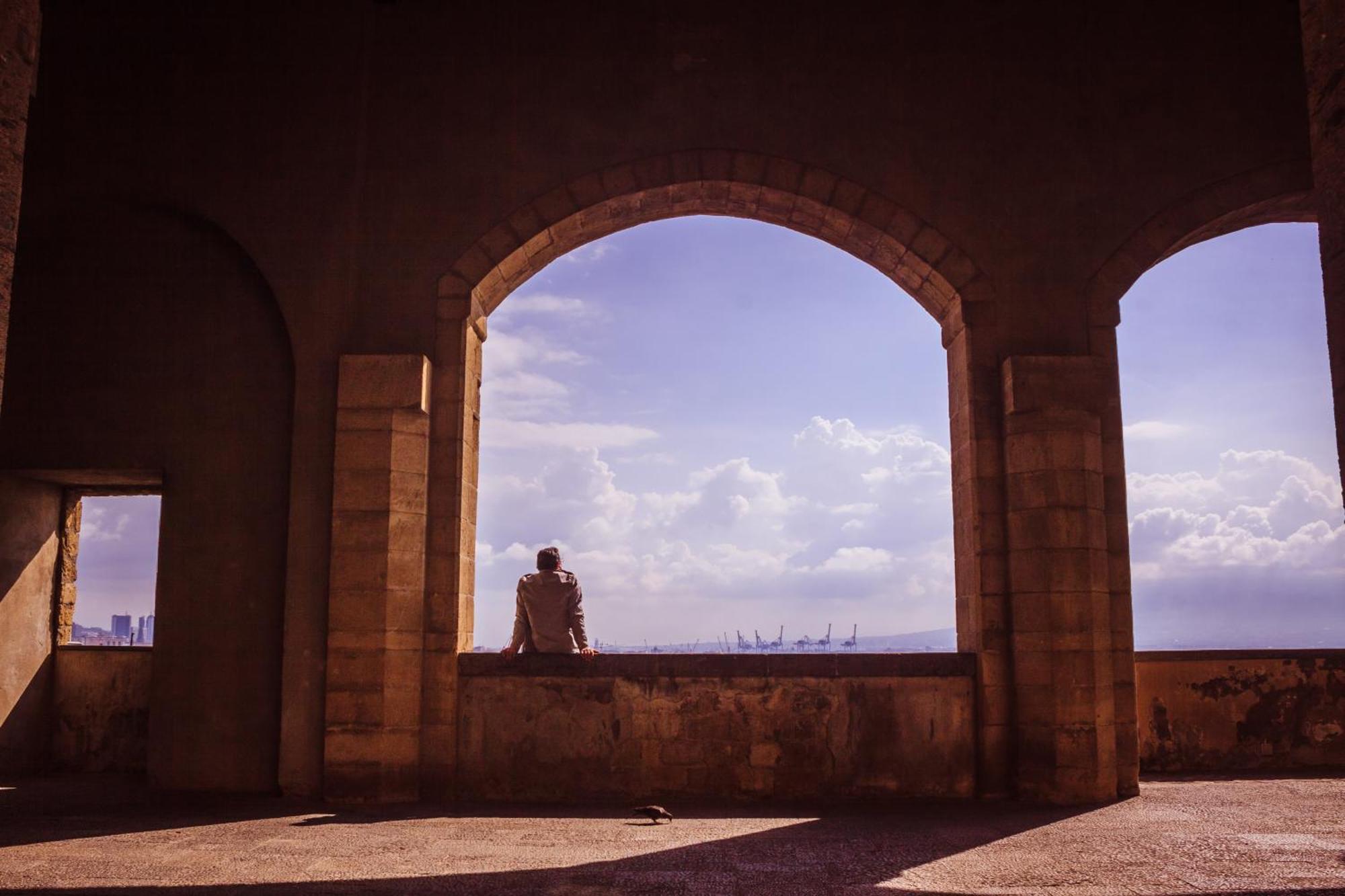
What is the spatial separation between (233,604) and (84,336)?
7.31 ft

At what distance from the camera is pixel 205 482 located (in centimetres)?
693

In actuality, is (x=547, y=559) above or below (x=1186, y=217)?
below

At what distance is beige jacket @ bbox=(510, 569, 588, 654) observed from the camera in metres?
6.67

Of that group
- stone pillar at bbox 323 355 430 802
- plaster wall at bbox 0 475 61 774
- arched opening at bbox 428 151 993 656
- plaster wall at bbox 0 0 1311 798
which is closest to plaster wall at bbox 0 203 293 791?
plaster wall at bbox 0 0 1311 798

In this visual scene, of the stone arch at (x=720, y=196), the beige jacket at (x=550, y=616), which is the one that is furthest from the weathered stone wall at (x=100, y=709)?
the stone arch at (x=720, y=196)

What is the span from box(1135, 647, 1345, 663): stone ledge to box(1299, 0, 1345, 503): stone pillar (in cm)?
469

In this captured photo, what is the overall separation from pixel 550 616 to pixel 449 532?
0.85 m

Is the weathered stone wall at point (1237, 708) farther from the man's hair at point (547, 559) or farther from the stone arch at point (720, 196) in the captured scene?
the man's hair at point (547, 559)

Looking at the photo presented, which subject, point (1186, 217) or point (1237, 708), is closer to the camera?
point (1186, 217)

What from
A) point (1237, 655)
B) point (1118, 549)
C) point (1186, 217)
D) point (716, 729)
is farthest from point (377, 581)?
point (1237, 655)

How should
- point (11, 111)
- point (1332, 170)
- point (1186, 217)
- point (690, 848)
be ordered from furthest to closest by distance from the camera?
point (1186, 217) → point (690, 848) → point (11, 111) → point (1332, 170)

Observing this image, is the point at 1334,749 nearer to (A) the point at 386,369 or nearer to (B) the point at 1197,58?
(B) the point at 1197,58

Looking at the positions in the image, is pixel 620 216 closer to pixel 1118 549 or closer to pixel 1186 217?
pixel 1186 217

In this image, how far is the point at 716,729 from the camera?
256 inches
